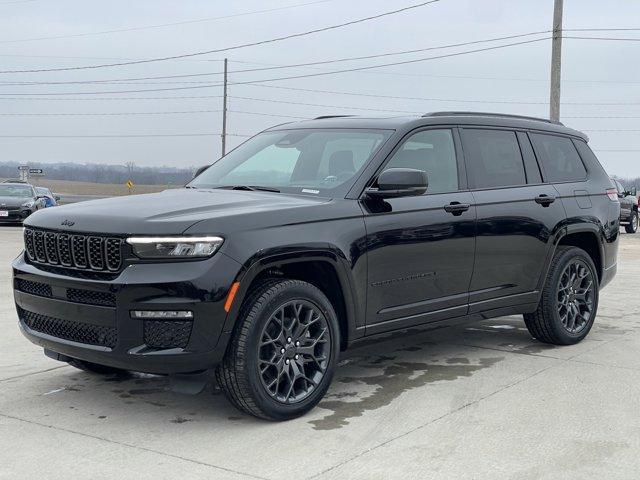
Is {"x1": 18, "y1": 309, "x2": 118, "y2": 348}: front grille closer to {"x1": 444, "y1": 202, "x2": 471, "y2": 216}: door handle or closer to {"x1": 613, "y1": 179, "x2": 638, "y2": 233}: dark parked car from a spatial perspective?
{"x1": 444, "y1": 202, "x2": 471, "y2": 216}: door handle

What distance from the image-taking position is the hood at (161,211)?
4.54 metres

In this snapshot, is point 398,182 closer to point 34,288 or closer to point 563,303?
point 34,288

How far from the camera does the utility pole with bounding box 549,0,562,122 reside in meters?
24.2

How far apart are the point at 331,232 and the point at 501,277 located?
1.87 meters

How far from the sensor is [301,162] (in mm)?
5945

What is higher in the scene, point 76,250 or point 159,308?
point 76,250

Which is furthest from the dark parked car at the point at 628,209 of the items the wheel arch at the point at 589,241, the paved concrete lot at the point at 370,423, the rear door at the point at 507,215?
the paved concrete lot at the point at 370,423

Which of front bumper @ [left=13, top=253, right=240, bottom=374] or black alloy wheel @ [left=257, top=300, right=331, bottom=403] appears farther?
black alloy wheel @ [left=257, top=300, right=331, bottom=403]

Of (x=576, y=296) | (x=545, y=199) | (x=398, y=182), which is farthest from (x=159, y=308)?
(x=576, y=296)

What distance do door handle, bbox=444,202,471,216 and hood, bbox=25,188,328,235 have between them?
106 centimetres

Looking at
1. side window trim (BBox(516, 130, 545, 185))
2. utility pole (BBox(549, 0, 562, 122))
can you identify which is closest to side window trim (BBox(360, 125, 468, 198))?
side window trim (BBox(516, 130, 545, 185))

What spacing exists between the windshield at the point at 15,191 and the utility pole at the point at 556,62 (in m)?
16.0

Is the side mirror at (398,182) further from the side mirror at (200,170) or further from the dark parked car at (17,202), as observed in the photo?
the dark parked car at (17,202)

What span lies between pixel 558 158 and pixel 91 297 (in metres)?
4.35
